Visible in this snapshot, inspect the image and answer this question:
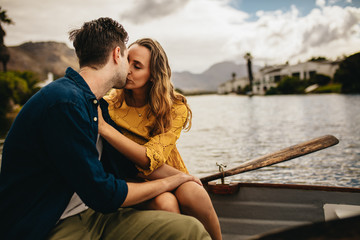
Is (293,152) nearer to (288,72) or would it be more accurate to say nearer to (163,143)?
(163,143)

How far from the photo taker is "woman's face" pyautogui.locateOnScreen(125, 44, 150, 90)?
2420 mm

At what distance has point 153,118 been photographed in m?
2.54

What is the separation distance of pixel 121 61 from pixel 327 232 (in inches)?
57.6

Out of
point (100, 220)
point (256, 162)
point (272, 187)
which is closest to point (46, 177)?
point (100, 220)

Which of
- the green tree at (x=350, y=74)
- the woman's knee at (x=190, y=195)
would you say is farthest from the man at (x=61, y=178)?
the green tree at (x=350, y=74)

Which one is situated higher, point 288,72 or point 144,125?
point 144,125

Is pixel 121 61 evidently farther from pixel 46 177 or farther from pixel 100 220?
pixel 100 220

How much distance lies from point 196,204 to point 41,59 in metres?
146

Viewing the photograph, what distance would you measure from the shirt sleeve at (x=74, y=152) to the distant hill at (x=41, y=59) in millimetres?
117703

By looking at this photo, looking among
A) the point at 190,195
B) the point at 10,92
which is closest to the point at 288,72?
the point at 10,92

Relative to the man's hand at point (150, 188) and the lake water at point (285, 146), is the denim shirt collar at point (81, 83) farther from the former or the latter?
the lake water at point (285, 146)

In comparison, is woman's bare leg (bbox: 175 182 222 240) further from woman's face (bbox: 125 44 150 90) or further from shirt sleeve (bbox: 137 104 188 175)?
woman's face (bbox: 125 44 150 90)

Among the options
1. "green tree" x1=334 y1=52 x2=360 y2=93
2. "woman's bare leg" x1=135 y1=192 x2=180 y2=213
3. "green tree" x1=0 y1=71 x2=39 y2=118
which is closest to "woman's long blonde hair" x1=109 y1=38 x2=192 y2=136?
"woman's bare leg" x1=135 y1=192 x2=180 y2=213

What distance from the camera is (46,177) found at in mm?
1336
